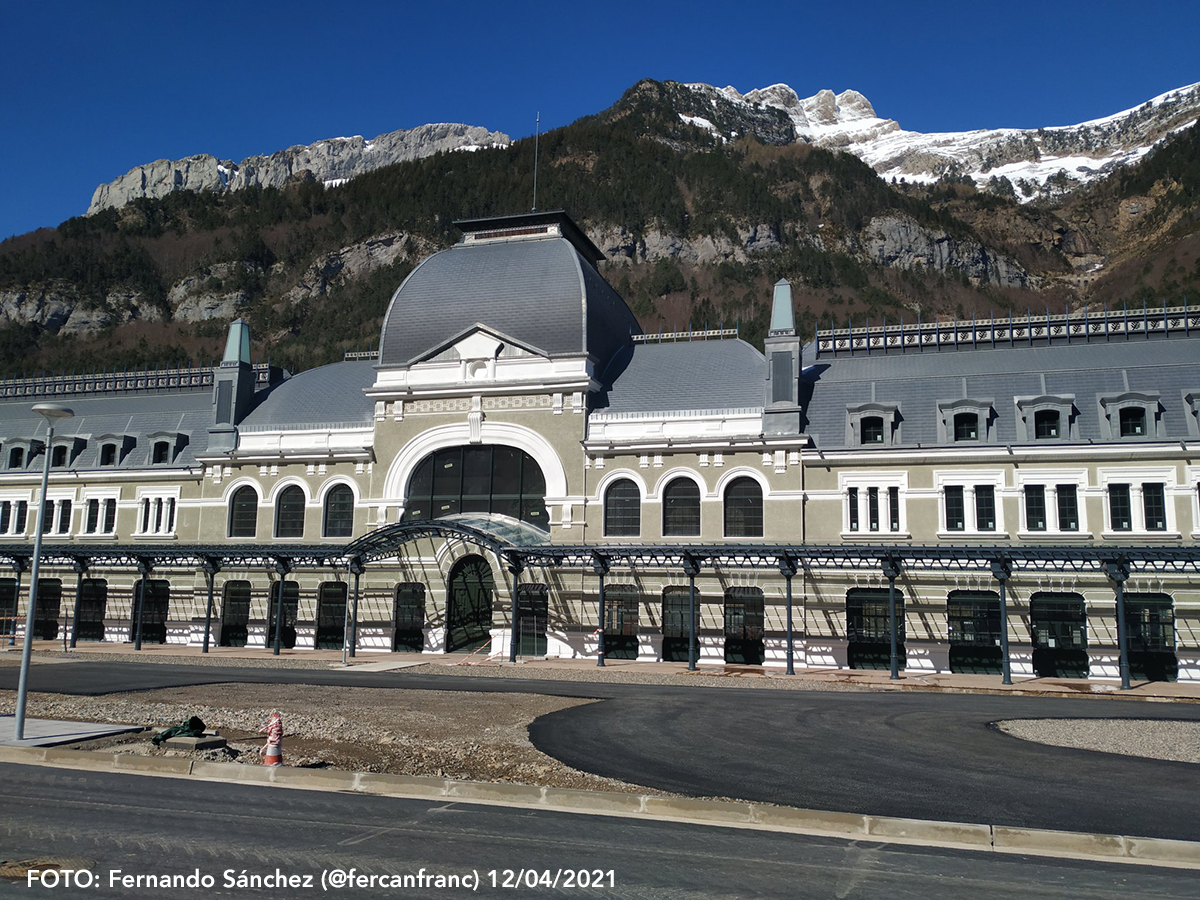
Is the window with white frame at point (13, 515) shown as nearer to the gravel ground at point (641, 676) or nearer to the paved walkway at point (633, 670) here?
the paved walkway at point (633, 670)

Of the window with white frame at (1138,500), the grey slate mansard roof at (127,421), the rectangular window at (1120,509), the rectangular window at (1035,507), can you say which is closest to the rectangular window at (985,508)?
the rectangular window at (1035,507)

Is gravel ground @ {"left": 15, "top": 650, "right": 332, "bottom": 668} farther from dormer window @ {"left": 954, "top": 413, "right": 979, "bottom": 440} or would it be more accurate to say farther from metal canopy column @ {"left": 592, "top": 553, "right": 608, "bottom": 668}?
dormer window @ {"left": 954, "top": 413, "right": 979, "bottom": 440}

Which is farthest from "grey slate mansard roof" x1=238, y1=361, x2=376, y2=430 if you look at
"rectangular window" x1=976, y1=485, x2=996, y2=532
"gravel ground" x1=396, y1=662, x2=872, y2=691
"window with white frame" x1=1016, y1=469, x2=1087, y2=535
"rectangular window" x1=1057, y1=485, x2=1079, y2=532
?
"rectangular window" x1=1057, y1=485, x2=1079, y2=532

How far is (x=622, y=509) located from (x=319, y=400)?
17366 mm

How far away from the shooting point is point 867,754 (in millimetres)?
17141

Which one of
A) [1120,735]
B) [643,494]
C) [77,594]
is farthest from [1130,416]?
[77,594]

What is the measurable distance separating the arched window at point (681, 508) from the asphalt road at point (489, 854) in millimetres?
27005

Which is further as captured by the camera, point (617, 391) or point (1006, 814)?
point (617, 391)

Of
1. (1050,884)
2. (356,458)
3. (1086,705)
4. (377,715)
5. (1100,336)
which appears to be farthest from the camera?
(356,458)

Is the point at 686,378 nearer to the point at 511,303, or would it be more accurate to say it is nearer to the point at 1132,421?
the point at 511,303

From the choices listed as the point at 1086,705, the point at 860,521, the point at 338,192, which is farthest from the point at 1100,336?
the point at 338,192

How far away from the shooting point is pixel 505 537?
37.8 metres

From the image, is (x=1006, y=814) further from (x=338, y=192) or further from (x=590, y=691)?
(x=338, y=192)

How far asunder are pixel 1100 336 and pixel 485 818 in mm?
38100
